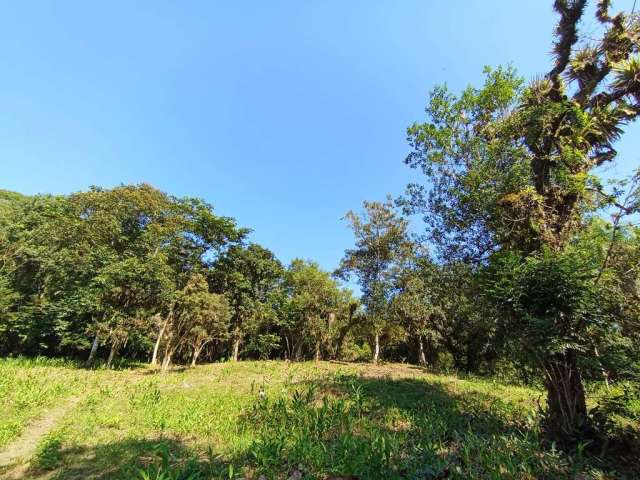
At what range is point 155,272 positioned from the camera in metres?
17.1

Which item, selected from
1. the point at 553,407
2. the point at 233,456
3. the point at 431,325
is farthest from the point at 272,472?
the point at 431,325

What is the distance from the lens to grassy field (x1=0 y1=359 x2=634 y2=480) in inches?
160

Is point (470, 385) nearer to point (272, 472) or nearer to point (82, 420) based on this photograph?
A: point (272, 472)

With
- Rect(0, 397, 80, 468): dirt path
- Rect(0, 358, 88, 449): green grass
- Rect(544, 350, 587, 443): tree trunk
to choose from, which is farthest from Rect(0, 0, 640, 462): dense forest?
Rect(0, 397, 80, 468): dirt path

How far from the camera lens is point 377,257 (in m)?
20.2

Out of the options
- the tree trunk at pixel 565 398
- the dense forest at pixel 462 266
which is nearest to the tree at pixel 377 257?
the dense forest at pixel 462 266

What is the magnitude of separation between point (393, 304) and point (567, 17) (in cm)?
1518

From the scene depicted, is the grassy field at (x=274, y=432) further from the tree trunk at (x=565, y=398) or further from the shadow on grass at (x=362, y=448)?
the tree trunk at (x=565, y=398)

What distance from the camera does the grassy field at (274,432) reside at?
4.06 m

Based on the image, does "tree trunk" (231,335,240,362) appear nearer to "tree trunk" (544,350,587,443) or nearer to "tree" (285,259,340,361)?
"tree" (285,259,340,361)

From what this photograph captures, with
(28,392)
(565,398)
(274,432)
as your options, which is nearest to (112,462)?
(274,432)

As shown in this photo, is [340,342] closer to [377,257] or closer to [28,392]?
[377,257]

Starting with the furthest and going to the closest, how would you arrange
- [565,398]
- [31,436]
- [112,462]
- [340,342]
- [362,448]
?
[340,342] < [31,436] < [565,398] < [112,462] < [362,448]

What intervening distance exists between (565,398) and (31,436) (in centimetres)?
1120
